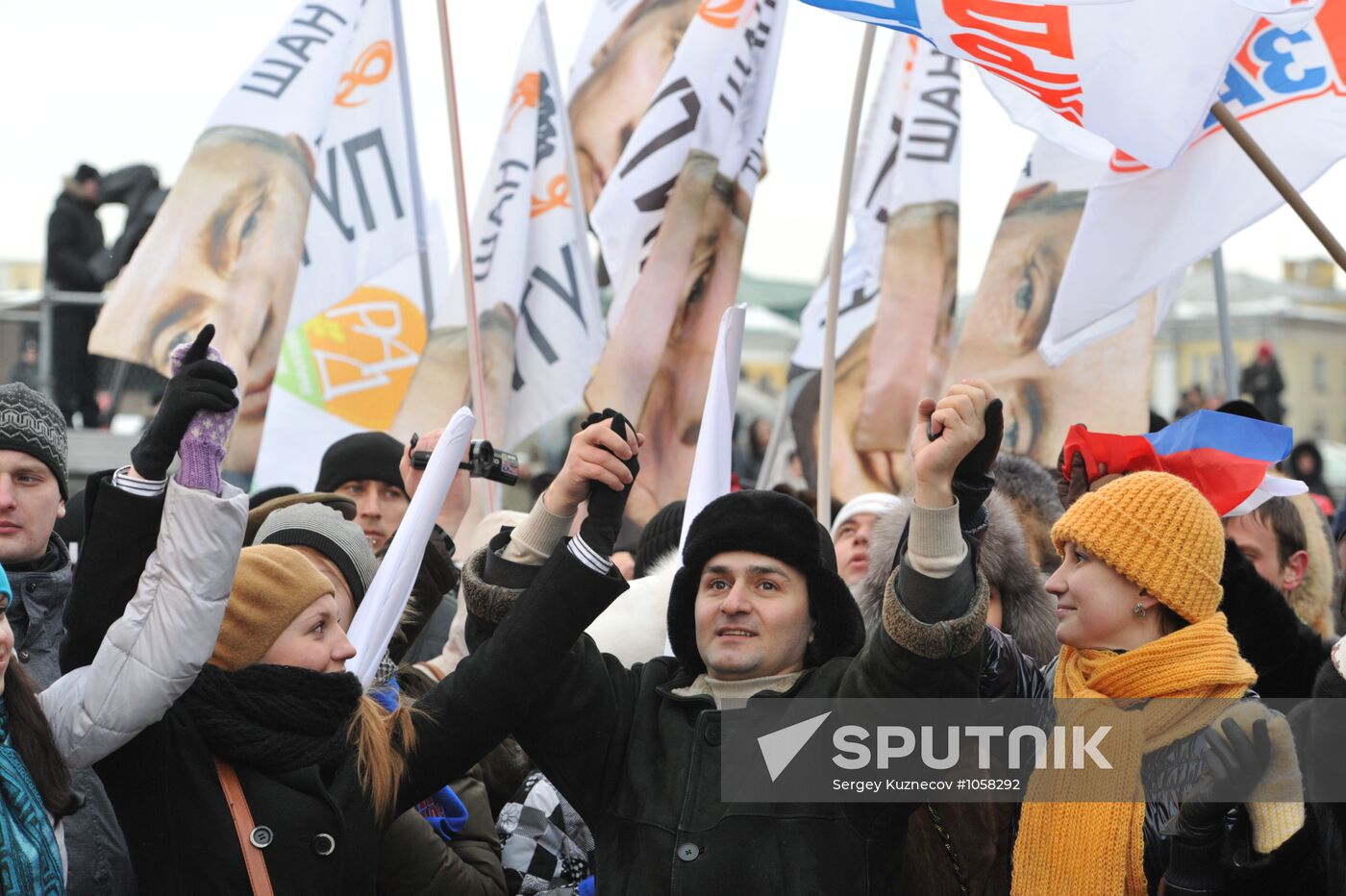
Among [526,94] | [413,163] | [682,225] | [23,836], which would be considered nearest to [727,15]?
[682,225]

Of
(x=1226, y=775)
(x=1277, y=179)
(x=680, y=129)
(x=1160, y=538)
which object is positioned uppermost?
(x=680, y=129)

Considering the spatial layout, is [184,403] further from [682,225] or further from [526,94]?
[526,94]

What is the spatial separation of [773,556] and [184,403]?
1164 millimetres

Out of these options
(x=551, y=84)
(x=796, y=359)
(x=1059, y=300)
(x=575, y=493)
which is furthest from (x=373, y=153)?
(x=575, y=493)

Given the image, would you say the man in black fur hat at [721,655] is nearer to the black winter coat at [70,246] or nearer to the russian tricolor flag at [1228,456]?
the russian tricolor flag at [1228,456]

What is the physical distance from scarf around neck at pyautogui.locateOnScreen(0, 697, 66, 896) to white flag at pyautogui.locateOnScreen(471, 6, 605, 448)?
192 inches

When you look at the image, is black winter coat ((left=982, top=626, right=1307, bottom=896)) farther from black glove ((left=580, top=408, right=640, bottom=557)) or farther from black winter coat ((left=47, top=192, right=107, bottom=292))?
black winter coat ((left=47, top=192, right=107, bottom=292))

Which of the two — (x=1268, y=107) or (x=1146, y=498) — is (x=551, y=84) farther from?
(x=1146, y=498)

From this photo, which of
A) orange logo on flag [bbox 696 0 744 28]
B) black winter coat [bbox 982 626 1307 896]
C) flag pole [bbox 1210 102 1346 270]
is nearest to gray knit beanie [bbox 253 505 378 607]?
black winter coat [bbox 982 626 1307 896]

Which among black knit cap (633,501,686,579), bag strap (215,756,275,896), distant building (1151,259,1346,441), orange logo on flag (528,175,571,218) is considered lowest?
bag strap (215,756,275,896)

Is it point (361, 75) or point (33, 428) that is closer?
point (33, 428)

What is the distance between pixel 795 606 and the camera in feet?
10.7

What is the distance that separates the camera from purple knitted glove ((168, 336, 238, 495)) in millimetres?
2828

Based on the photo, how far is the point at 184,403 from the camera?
2.76 metres
